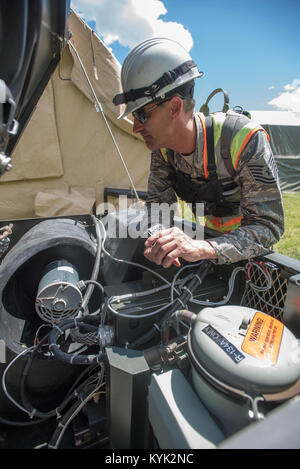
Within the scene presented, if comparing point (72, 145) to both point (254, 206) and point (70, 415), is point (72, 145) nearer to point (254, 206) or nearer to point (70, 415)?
point (254, 206)

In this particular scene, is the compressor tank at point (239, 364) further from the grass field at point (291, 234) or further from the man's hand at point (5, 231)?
the grass field at point (291, 234)

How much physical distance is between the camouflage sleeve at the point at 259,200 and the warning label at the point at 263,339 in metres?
0.41

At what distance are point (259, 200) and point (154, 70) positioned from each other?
83 cm

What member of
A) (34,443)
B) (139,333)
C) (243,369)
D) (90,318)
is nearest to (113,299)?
(139,333)

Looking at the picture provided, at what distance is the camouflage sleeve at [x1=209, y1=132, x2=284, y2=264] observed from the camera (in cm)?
115

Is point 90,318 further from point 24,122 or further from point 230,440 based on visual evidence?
point 24,122

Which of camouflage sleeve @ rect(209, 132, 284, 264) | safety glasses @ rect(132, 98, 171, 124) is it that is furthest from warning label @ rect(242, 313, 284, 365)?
safety glasses @ rect(132, 98, 171, 124)

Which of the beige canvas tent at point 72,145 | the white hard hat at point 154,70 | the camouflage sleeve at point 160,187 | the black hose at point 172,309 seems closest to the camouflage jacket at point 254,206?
the black hose at point 172,309

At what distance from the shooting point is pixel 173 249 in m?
1.02

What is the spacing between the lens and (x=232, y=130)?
1.34 metres

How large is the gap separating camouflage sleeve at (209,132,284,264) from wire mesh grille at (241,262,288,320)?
0.31 ft

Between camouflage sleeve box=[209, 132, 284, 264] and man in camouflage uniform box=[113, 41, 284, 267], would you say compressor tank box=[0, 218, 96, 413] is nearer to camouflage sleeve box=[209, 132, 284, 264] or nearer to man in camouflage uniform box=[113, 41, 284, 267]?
man in camouflage uniform box=[113, 41, 284, 267]

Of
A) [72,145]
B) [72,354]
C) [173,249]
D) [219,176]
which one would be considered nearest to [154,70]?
[219,176]

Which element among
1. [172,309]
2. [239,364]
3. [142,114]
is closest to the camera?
[239,364]
